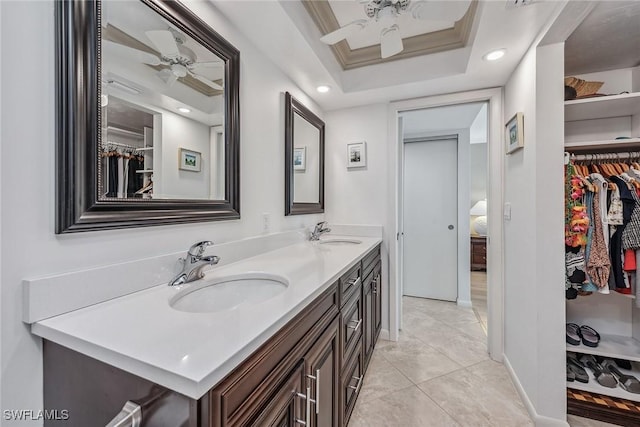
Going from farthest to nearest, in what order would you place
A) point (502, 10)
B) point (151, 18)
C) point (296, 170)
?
1. point (296, 170)
2. point (502, 10)
3. point (151, 18)

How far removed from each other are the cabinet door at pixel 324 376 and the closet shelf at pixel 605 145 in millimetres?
1629

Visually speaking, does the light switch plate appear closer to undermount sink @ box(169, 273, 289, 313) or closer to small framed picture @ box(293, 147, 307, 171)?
small framed picture @ box(293, 147, 307, 171)

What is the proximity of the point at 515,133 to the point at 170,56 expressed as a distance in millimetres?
1919

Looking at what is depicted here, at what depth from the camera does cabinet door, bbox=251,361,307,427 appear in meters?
0.67

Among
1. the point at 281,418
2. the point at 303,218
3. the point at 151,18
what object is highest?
the point at 151,18

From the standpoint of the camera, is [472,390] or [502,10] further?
[472,390]

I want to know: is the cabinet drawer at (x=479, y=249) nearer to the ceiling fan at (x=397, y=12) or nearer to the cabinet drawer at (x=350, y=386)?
the cabinet drawer at (x=350, y=386)

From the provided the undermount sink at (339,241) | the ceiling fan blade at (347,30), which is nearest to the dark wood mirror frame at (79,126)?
the ceiling fan blade at (347,30)

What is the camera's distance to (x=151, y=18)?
3.27 ft

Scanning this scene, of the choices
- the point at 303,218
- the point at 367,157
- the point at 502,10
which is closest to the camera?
the point at 502,10

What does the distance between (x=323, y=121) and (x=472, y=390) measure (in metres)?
2.37

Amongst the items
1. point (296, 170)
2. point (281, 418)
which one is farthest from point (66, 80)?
point (296, 170)

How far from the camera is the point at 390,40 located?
57.0 inches

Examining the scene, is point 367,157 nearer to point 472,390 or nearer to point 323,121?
point 323,121
